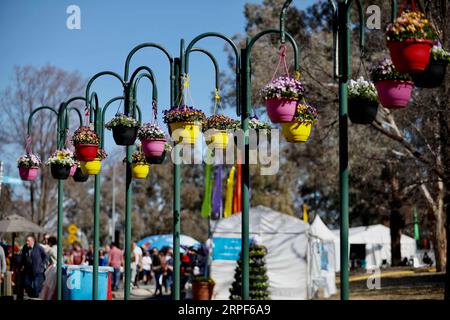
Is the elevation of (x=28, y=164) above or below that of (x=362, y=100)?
above

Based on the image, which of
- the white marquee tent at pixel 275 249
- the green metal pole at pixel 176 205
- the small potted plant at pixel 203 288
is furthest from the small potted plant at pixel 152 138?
the white marquee tent at pixel 275 249

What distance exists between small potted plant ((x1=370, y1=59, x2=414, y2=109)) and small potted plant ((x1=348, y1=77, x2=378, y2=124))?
409 millimetres

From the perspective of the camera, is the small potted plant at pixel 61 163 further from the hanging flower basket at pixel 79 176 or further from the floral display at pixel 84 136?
the floral display at pixel 84 136

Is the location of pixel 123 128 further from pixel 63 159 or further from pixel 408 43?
pixel 408 43

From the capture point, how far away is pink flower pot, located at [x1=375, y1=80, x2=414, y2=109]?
6828mm

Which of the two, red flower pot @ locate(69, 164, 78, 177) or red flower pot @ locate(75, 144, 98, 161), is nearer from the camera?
red flower pot @ locate(75, 144, 98, 161)

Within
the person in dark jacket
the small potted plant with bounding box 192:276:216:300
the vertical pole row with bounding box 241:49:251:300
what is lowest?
the small potted plant with bounding box 192:276:216:300

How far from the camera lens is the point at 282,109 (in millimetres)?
7820

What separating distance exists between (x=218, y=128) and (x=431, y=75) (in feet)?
11.0

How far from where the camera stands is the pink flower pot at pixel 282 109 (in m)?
7.79

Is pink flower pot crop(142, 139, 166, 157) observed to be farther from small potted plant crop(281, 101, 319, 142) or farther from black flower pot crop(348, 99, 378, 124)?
black flower pot crop(348, 99, 378, 124)

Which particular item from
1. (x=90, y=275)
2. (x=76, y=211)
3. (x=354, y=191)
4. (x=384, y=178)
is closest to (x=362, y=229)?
(x=354, y=191)

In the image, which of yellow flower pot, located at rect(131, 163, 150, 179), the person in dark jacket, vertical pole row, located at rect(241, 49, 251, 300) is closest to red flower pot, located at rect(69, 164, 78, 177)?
yellow flower pot, located at rect(131, 163, 150, 179)

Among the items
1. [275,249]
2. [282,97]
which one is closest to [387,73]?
[282,97]
